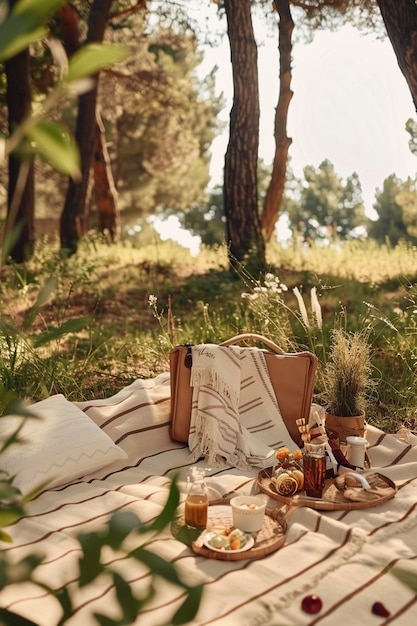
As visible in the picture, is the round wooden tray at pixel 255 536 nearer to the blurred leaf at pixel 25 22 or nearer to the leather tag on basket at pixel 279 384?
the leather tag on basket at pixel 279 384

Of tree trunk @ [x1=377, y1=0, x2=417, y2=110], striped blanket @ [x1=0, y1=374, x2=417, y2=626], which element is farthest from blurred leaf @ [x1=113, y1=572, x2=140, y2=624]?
tree trunk @ [x1=377, y1=0, x2=417, y2=110]

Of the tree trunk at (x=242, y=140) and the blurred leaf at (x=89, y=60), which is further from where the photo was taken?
the tree trunk at (x=242, y=140)

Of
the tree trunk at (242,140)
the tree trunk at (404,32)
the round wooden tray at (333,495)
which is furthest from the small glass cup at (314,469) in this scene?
the tree trunk at (242,140)

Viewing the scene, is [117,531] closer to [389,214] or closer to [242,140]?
[242,140]

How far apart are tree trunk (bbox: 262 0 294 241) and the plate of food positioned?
5756 millimetres

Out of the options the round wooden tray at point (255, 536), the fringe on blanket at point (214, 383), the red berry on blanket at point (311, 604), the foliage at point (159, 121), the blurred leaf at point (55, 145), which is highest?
the foliage at point (159, 121)

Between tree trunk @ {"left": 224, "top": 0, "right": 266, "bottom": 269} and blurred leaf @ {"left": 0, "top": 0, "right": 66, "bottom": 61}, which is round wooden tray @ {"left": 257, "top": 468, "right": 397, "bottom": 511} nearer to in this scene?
blurred leaf @ {"left": 0, "top": 0, "right": 66, "bottom": 61}

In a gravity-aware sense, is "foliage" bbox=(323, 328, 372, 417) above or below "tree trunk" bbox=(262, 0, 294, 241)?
below

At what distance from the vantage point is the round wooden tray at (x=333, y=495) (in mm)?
2584

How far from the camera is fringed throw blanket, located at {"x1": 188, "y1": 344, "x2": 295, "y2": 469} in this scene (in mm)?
3174

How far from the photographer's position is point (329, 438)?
3100 millimetres

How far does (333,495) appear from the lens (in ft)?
8.85

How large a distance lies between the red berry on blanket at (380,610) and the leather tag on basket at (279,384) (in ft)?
4.61

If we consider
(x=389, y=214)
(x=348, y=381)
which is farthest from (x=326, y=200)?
(x=348, y=381)
